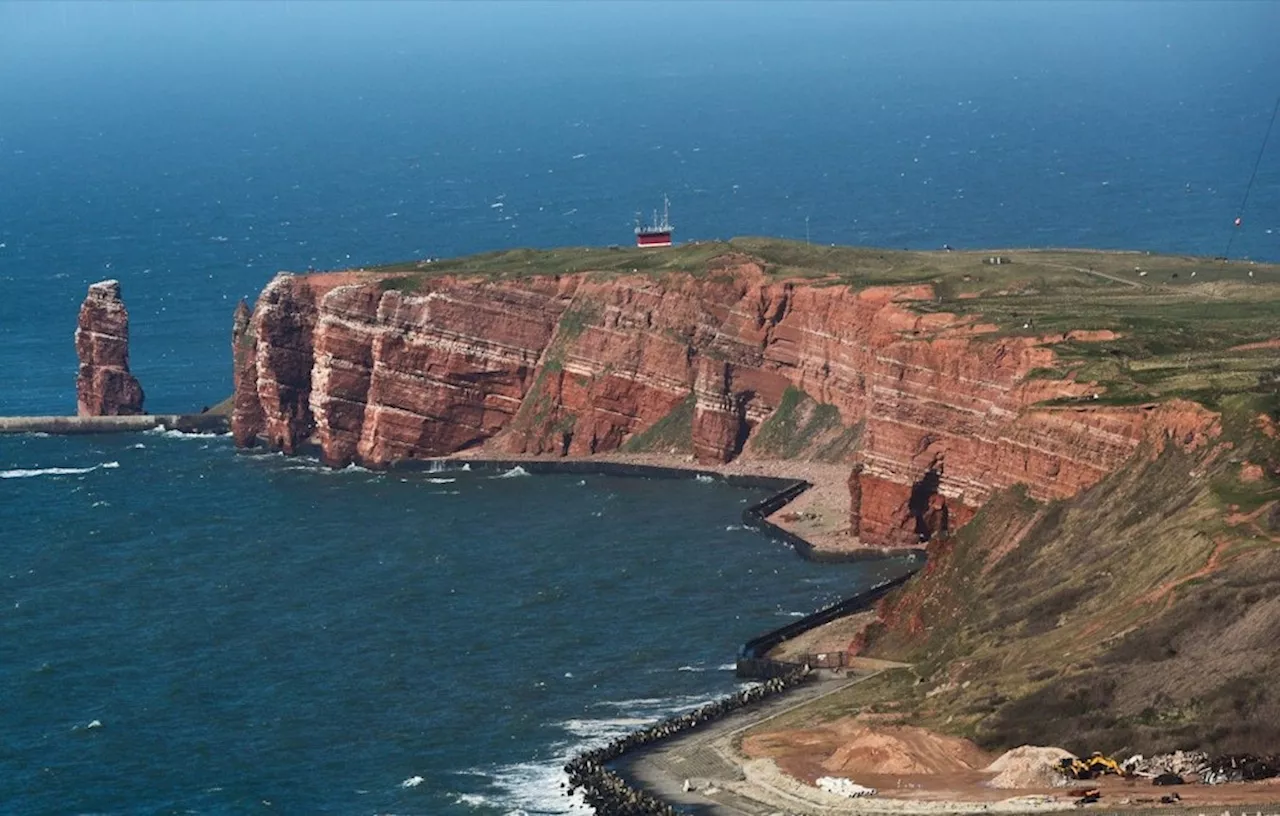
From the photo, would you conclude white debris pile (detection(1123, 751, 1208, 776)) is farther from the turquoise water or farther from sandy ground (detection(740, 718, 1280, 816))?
the turquoise water

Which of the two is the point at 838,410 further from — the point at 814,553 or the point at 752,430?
the point at 814,553

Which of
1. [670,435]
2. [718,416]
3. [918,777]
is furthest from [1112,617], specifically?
[670,435]

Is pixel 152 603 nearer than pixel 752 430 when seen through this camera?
Yes

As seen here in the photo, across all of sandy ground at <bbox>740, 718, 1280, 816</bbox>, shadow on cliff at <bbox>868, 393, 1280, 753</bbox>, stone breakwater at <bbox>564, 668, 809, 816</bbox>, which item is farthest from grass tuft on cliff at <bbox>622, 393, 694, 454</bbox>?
sandy ground at <bbox>740, 718, 1280, 816</bbox>

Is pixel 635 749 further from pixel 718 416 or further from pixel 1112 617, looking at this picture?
pixel 718 416

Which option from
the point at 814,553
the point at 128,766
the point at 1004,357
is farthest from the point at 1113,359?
the point at 128,766

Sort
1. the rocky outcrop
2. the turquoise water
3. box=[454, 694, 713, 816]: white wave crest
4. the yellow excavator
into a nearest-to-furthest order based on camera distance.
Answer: the yellow excavator < box=[454, 694, 713, 816]: white wave crest < the turquoise water < the rocky outcrop

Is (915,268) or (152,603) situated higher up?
(915,268)
